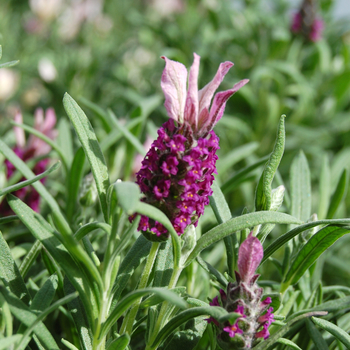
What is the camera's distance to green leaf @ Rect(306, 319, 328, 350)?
85cm

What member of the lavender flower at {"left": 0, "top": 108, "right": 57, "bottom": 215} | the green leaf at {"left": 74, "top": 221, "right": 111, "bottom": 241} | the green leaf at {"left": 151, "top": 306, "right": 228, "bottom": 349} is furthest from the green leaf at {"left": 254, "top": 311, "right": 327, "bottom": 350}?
the lavender flower at {"left": 0, "top": 108, "right": 57, "bottom": 215}

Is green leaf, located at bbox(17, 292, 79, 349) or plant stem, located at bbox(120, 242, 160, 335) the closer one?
green leaf, located at bbox(17, 292, 79, 349)

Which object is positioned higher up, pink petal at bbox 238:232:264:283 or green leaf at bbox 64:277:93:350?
pink petal at bbox 238:232:264:283

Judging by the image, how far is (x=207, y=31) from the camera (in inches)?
104

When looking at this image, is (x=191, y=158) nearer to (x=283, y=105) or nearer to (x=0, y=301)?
(x=0, y=301)

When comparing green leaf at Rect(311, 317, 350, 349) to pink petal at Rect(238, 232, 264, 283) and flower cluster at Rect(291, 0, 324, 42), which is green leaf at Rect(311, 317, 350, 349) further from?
flower cluster at Rect(291, 0, 324, 42)

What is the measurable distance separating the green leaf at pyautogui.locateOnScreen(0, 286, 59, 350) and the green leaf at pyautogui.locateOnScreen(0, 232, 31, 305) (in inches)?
3.7

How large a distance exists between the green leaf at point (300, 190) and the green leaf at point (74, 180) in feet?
1.98

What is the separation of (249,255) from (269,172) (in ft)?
0.59

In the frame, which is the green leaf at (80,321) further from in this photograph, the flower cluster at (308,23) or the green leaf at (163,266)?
the flower cluster at (308,23)

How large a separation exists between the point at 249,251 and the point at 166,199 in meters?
0.17

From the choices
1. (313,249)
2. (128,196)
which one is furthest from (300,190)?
(128,196)

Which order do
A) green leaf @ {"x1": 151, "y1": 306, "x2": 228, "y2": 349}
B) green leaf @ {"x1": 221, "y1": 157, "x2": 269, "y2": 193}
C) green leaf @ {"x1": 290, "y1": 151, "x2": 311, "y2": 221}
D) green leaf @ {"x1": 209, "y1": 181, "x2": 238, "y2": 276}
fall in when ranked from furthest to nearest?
1. green leaf @ {"x1": 221, "y1": 157, "x2": 269, "y2": 193}
2. green leaf @ {"x1": 290, "y1": 151, "x2": 311, "y2": 221}
3. green leaf @ {"x1": 209, "y1": 181, "x2": 238, "y2": 276}
4. green leaf @ {"x1": 151, "y1": 306, "x2": 228, "y2": 349}

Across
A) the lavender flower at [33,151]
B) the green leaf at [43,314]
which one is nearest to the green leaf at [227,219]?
the green leaf at [43,314]
